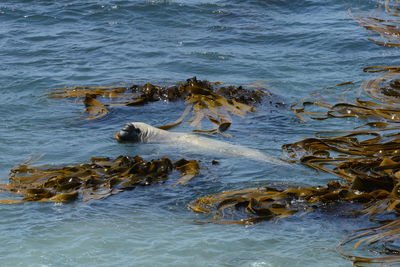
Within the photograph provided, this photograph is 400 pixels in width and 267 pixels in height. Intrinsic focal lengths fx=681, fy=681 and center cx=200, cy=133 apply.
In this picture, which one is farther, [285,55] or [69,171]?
[285,55]

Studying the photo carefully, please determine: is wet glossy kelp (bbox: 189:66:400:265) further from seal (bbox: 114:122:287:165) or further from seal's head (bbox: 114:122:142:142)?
seal's head (bbox: 114:122:142:142)

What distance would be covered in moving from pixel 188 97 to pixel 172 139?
1555mm

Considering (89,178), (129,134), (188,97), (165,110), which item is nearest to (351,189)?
(89,178)

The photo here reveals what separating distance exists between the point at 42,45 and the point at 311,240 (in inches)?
326

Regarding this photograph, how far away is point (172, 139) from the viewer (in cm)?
740

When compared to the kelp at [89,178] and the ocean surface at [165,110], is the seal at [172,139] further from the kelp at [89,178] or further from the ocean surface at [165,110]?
the kelp at [89,178]

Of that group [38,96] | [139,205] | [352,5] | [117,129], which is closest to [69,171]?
[139,205]

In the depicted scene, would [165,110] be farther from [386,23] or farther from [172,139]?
[386,23]

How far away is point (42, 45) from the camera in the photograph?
39.3 feet

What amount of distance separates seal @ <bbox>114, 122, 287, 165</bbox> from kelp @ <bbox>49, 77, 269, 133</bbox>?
564 mm

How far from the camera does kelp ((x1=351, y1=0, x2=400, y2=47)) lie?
11.4 metres

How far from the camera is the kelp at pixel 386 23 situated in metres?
11.4

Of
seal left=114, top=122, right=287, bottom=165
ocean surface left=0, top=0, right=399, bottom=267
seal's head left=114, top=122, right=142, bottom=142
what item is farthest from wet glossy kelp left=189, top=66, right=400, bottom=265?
seal's head left=114, top=122, right=142, bottom=142

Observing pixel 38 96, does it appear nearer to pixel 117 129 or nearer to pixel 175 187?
pixel 117 129
